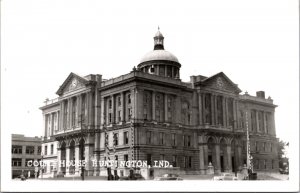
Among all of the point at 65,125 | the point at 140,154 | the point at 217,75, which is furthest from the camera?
the point at 65,125

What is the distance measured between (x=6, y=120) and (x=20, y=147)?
38.6ft

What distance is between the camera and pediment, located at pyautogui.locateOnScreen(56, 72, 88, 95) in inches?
2352

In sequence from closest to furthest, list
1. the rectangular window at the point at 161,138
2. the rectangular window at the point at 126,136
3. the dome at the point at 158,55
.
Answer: the rectangular window at the point at 126,136 → the rectangular window at the point at 161,138 → the dome at the point at 158,55

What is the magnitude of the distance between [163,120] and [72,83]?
15613mm

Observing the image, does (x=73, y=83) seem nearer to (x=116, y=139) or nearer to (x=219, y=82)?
(x=116, y=139)

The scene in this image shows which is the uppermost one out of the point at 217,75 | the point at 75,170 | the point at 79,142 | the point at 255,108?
the point at 217,75

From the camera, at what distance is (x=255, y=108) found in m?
59.9

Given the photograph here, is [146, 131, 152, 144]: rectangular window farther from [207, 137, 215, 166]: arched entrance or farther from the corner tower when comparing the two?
the corner tower

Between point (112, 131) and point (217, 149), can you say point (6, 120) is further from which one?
point (217, 149)

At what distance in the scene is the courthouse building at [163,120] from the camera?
5359 cm

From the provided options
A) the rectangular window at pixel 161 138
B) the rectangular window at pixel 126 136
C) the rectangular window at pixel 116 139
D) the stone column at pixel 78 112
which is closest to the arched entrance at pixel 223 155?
the rectangular window at pixel 161 138

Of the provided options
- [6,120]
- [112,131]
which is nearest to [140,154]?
[112,131]

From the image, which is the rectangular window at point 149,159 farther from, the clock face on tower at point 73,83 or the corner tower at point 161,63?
the clock face on tower at point 73,83

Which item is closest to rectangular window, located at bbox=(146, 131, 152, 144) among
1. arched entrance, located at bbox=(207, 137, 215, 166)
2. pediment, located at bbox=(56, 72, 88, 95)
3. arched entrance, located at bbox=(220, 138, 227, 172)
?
arched entrance, located at bbox=(207, 137, 215, 166)
